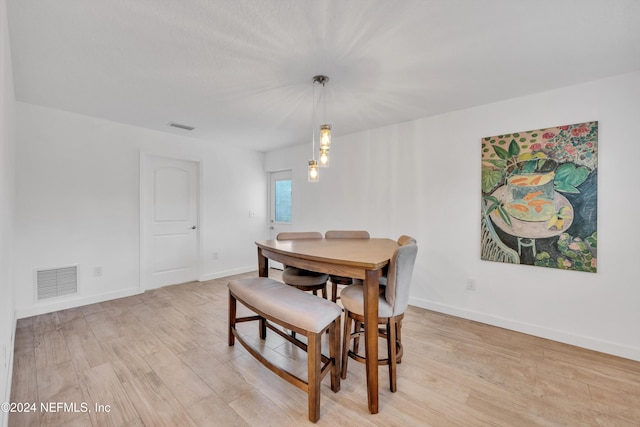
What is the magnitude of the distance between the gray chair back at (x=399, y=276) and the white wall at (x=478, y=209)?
165 cm

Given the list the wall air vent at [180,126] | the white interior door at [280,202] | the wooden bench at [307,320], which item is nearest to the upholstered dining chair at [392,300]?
the wooden bench at [307,320]

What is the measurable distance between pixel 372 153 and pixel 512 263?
2091mm

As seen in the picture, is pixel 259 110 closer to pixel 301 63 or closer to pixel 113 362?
pixel 301 63

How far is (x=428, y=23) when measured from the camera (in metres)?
1.60

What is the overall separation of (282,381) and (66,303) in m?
2.99

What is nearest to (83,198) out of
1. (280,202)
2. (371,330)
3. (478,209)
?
(280,202)

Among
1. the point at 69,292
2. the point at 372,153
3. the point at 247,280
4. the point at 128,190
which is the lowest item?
the point at 69,292

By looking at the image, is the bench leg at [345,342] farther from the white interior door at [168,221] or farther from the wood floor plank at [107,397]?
the white interior door at [168,221]

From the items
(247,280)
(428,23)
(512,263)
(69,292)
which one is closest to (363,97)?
(428,23)

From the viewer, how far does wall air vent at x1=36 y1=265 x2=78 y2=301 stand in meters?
2.98

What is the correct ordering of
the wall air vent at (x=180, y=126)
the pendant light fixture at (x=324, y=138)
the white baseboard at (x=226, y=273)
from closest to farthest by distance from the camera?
1. the pendant light fixture at (x=324, y=138)
2. the wall air vent at (x=180, y=126)
3. the white baseboard at (x=226, y=273)

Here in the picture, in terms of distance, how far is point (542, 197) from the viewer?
2516 millimetres

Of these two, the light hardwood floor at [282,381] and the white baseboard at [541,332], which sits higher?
the white baseboard at [541,332]

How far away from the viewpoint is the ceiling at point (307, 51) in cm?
152
